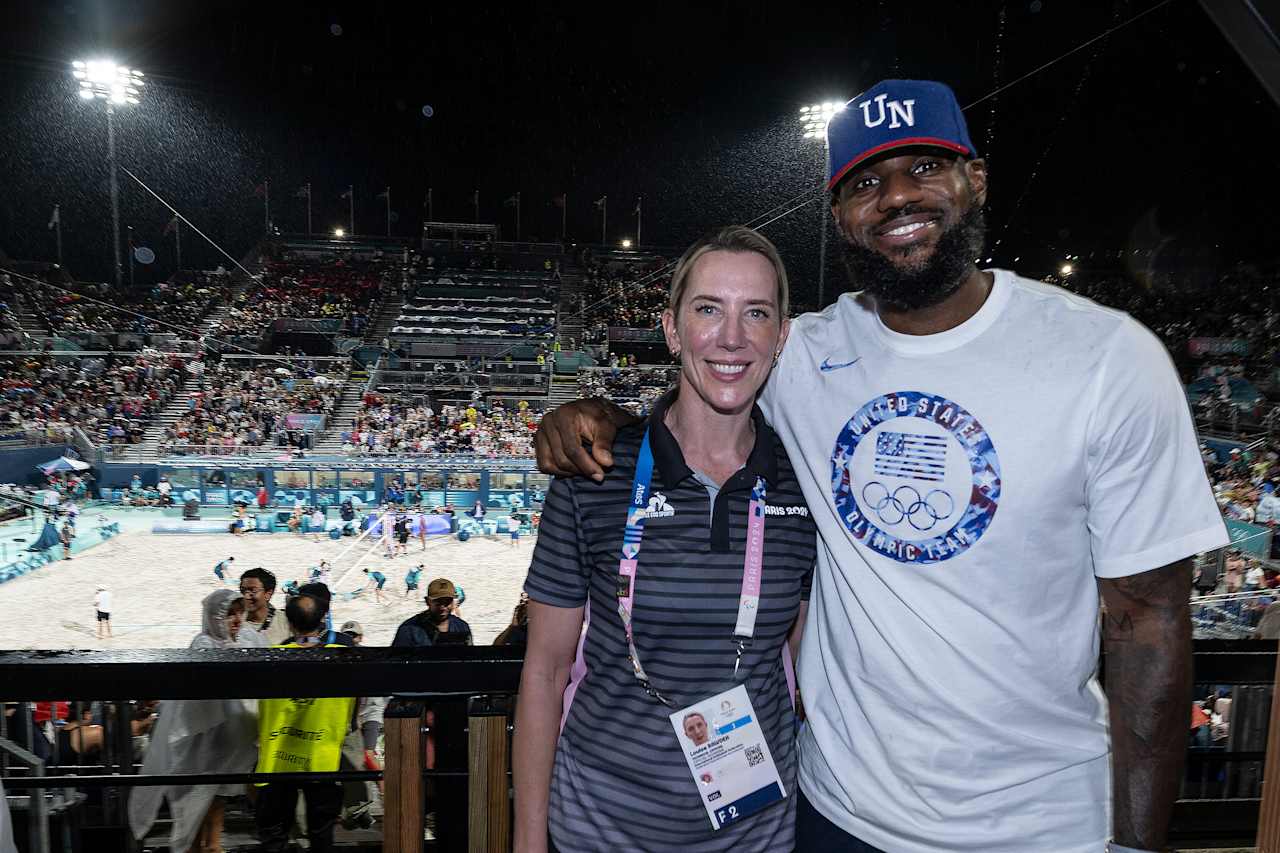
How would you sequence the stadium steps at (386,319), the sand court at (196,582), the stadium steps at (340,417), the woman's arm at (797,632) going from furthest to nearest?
the stadium steps at (386,319)
the stadium steps at (340,417)
the sand court at (196,582)
the woman's arm at (797,632)

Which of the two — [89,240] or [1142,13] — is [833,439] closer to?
[1142,13]

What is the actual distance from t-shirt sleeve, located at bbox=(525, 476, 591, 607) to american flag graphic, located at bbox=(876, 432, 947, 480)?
14.3 inches

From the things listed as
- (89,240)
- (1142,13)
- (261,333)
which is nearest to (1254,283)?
(1142,13)

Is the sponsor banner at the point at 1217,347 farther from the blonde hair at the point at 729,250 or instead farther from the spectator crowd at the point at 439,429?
the blonde hair at the point at 729,250

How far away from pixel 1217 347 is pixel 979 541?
20642 millimetres

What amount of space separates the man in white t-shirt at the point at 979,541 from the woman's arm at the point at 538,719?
7.4 inches

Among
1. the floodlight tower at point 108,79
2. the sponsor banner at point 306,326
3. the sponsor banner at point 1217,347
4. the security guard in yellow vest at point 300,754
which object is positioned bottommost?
the security guard in yellow vest at point 300,754

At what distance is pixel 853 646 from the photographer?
2.80ft

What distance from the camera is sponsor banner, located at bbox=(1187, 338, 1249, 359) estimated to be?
1639cm

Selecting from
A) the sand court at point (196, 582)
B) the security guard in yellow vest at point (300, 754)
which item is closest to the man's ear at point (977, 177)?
the security guard in yellow vest at point (300, 754)

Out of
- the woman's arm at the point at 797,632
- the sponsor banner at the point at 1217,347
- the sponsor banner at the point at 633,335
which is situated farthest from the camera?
the sponsor banner at the point at 633,335

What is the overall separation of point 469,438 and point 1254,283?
21.1m

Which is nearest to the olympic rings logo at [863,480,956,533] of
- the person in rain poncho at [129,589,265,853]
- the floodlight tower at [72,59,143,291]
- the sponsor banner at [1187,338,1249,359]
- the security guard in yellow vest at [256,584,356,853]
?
the security guard in yellow vest at [256,584,356,853]

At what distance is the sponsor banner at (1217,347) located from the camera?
16.4 m
